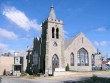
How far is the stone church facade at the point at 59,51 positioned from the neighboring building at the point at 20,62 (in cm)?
773

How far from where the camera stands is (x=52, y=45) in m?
56.8

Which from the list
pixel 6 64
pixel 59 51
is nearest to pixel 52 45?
pixel 59 51

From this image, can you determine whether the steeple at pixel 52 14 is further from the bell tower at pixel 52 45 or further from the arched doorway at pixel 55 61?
the arched doorway at pixel 55 61

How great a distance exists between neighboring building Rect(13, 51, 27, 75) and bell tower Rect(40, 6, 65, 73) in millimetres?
13804

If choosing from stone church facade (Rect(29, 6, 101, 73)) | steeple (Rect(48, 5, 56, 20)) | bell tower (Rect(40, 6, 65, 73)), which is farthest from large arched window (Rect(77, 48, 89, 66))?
steeple (Rect(48, 5, 56, 20))

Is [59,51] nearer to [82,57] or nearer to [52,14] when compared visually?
[82,57]

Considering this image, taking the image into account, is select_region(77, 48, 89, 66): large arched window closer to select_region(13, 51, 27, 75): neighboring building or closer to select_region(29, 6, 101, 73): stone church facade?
select_region(29, 6, 101, 73): stone church facade

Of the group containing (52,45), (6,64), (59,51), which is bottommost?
(6,64)

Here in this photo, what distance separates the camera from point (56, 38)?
5800cm

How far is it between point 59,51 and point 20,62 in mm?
21627

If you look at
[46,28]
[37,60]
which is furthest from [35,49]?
[46,28]

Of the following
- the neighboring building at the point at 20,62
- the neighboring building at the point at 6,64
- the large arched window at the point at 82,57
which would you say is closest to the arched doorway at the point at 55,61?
the large arched window at the point at 82,57

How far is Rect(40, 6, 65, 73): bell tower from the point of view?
55675 mm

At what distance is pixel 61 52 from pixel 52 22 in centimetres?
791
